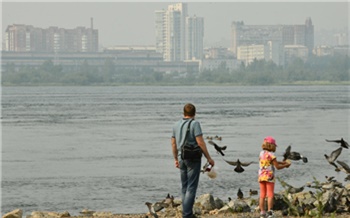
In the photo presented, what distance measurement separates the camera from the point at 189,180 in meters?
12.3

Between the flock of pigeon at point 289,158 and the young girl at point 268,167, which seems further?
the flock of pigeon at point 289,158

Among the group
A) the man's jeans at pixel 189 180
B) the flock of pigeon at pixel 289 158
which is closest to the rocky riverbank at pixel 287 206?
the flock of pigeon at pixel 289 158

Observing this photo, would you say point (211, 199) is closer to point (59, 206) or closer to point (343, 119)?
point (59, 206)

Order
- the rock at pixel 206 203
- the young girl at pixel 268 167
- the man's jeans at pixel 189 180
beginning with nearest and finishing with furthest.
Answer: the man's jeans at pixel 189 180 < the young girl at pixel 268 167 < the rock at pixel 206 203

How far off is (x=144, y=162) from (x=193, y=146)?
746 inches

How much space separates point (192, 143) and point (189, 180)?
557 millimetres

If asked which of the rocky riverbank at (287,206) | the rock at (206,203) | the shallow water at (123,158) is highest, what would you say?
the rocky riverbank at (287,206)

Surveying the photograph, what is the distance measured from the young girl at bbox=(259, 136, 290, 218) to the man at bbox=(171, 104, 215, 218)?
78cm

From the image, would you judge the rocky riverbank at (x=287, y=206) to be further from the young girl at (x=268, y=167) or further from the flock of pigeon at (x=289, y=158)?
the young girl at (x=268, y=167)

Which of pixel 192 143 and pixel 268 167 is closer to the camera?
pixel 192 143

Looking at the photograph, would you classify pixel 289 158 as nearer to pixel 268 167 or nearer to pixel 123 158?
pixel 268 167

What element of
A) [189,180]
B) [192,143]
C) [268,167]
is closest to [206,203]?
[268,167]

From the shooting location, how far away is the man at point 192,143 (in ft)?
39.5

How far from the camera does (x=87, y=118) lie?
209ft
